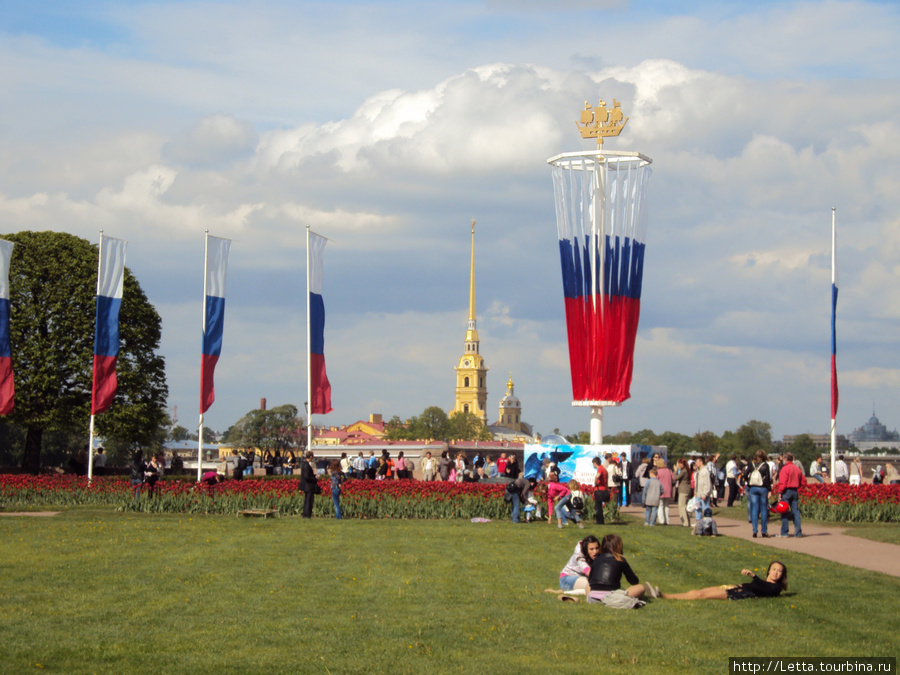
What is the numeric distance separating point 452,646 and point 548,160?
26.2 metres

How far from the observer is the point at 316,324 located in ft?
106

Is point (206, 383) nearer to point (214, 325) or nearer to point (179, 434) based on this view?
point (214, 325)

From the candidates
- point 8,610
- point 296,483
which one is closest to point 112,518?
point 296,483

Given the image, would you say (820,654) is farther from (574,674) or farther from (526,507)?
(526,507)

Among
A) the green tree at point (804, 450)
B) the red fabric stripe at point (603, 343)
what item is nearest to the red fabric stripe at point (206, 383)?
the red fabric stripe at point (603, 343)

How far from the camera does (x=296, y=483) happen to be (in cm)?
2675

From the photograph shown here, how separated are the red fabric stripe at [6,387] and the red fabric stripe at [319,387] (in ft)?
27.2

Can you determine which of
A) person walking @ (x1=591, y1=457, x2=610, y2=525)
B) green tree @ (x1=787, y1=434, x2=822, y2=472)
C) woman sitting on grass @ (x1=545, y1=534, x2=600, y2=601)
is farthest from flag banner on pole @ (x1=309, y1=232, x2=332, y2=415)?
green tree @ (x1=787, y1=434, x2=822, y2=472)

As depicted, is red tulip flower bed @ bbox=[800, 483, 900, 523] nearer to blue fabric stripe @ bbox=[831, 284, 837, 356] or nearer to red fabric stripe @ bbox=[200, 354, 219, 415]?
blue fabric stripe @ bbox=[831, 284, 837, 356]

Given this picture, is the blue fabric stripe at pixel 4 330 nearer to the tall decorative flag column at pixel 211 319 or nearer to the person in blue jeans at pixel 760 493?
the tall decorative flag column at pixel 211 319

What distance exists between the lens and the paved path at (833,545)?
655 inches

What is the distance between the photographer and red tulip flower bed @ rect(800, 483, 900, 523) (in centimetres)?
2472

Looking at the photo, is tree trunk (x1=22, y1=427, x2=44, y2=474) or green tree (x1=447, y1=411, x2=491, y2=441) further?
green tree (x1=447, y1=411, x2=491, y2=441)

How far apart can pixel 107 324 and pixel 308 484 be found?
34.2ft
